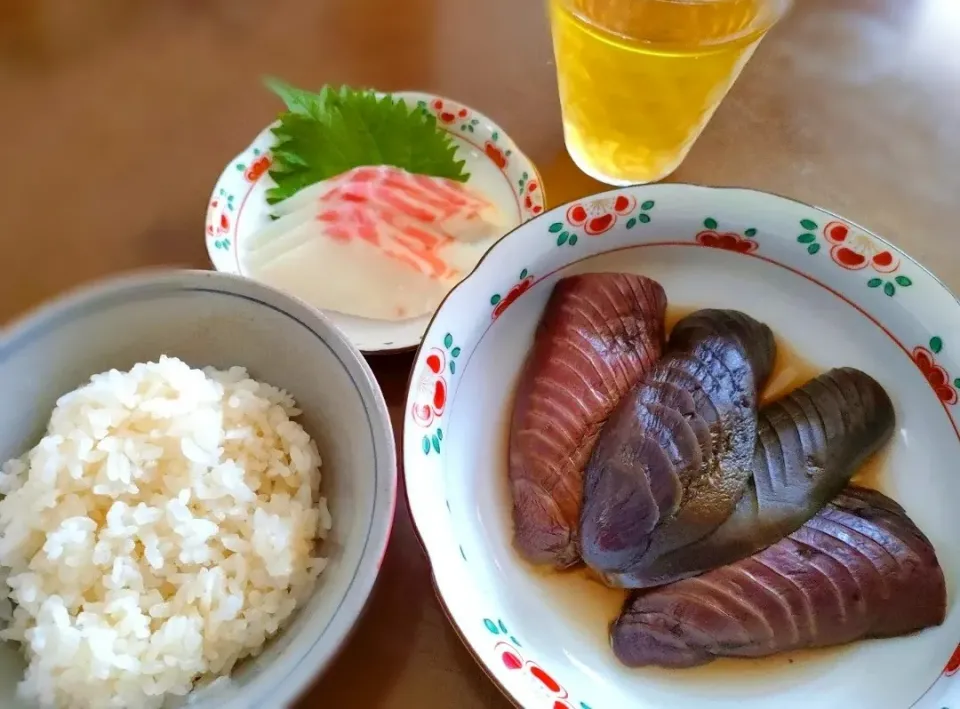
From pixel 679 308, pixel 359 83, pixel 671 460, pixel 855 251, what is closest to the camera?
pixel 671 460

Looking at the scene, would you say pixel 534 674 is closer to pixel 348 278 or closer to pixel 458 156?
pixel 348 278

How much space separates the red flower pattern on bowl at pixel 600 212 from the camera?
1.14 meters

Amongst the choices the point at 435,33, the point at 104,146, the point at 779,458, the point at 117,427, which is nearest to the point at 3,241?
the point at 104,146

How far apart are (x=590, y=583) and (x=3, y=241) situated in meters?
1.14

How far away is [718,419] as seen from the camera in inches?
40.4

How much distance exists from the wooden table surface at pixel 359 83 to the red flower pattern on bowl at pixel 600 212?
0.32 m

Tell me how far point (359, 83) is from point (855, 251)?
1.02 meters

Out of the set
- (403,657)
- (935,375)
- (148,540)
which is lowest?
(403,657)

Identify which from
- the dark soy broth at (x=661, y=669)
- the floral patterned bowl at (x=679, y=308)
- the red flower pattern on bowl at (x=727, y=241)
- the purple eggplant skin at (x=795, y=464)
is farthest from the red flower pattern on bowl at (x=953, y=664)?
the red flower pattern on bowl at (x=727, y=241)

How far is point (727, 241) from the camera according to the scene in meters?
1.19

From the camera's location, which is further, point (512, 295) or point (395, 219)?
point (395, 219)

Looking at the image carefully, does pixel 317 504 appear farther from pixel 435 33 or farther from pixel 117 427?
pixel 435 33

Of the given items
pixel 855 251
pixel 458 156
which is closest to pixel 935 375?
pixel 855 251

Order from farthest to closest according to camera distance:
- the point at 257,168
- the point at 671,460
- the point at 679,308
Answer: the point at 257,168
the point at 679,308
the point at 671,460
